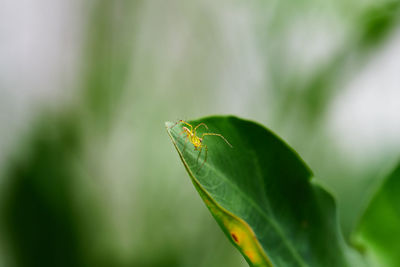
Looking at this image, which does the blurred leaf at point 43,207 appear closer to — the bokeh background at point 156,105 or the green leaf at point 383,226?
the bokeh background at point 156,105

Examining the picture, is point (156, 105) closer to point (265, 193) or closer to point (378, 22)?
point (378, 22)

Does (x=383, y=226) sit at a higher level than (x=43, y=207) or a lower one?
lower

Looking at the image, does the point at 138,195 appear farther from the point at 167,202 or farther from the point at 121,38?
the point at 121,38

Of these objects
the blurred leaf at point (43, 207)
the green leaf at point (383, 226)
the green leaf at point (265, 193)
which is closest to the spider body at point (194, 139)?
the green leaf at point (265, 193)

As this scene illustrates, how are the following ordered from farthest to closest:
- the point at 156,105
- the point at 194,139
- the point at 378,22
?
1. the point at 156,105
2. the point at 378,22
3. the point at 194,139

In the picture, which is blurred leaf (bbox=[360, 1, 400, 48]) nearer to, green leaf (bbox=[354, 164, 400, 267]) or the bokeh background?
the bokeh background

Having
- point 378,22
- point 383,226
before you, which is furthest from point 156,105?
point 383,226
